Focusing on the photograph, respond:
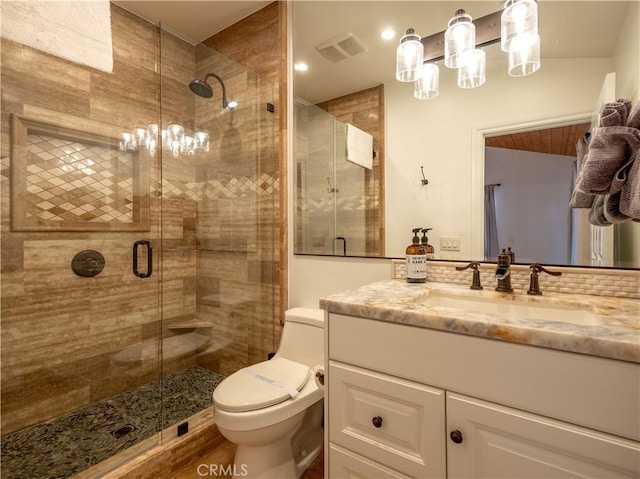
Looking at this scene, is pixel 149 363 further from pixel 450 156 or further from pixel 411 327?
pixel 450 156

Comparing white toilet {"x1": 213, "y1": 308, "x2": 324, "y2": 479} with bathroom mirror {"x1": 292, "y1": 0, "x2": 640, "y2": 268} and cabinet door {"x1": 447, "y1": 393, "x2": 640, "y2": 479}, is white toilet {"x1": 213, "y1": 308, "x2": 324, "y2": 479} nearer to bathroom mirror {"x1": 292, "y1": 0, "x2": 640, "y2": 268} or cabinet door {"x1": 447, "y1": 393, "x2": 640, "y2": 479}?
bathroom mirror {"x1": 292, "y1": 0, "x2": 640, "y2": 268}

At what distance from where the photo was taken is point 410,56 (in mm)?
1415

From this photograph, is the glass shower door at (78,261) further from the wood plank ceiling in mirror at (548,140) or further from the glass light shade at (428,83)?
the wood plank ceiling in mirror at (548,140)

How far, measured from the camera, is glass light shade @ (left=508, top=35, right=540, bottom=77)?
1167 mm

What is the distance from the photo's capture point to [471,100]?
4.31 ft

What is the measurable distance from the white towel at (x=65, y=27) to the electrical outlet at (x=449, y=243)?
153 cm

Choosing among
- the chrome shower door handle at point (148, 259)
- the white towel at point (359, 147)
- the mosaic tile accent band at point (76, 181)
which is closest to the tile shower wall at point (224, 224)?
the chrome shower door handle at point (148, 259)

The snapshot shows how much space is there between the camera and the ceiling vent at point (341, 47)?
1.61 m

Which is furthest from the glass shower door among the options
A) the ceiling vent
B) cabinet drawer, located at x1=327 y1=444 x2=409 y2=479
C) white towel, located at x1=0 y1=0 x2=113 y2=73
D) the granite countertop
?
the granite countertop

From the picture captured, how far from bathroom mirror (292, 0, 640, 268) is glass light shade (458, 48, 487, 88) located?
0.02 meters

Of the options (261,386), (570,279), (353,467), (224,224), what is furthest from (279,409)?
(224,224)

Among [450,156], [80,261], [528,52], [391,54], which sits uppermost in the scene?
[391,54]

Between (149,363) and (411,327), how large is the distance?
6.20 feet

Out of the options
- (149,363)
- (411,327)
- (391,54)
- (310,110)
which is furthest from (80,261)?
(391,54)
